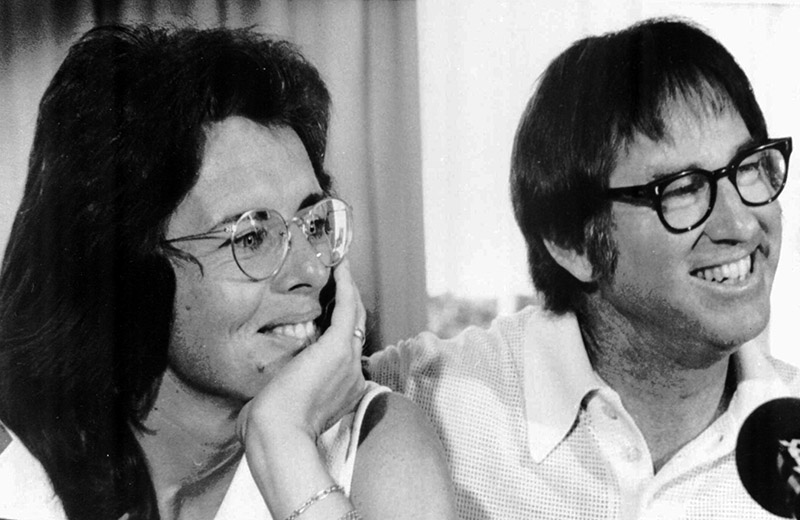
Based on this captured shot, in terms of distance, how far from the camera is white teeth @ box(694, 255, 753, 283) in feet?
3.70

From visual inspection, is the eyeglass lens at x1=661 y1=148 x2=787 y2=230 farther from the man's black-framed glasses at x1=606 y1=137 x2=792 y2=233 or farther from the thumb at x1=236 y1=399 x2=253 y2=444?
the thumb at x1=236 y1=399 x2=253 y2=444

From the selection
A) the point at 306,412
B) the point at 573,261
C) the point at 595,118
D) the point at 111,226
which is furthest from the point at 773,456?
the point at 111,226

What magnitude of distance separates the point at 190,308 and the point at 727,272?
2.19ft

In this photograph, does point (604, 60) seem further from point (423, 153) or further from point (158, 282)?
point (158, 282)

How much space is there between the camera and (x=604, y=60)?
1.17m

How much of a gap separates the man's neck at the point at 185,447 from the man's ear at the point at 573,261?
47cm

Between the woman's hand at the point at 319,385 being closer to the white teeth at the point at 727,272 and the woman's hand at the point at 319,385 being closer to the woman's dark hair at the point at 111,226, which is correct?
the woman's dark hair at the point at 111,226

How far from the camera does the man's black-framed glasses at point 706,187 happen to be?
1.09m

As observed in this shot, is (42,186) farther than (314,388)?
Yes

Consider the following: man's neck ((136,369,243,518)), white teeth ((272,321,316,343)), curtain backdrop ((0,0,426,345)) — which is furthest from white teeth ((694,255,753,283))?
man's neck ((136,369,243,518))

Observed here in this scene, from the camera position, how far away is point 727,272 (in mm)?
1130

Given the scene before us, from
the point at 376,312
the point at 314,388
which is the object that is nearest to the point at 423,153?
the point at 376,312

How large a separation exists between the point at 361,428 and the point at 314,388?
0.09 meters

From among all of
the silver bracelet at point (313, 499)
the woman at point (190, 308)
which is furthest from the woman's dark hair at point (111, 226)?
the silver bracelet at point (313, 499)
